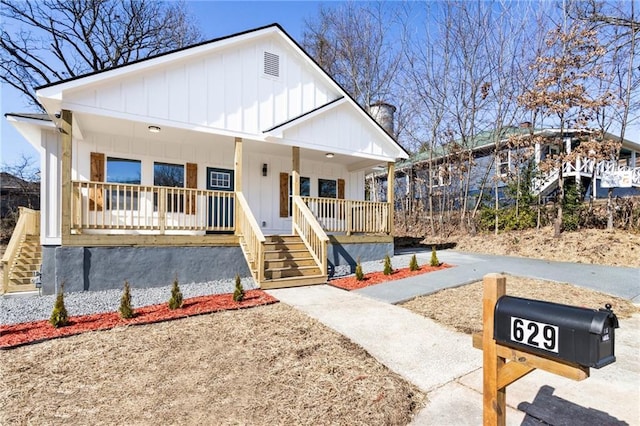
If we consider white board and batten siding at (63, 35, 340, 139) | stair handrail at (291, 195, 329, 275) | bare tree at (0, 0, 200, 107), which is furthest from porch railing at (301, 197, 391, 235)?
bare tree at (0, 0, 200, 107)

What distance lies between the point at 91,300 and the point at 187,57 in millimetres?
5918

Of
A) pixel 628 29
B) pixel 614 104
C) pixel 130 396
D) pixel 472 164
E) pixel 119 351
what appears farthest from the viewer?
pixel 472 164

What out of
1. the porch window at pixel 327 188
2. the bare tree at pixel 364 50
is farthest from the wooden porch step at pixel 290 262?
the bare tree at pixel 364 50

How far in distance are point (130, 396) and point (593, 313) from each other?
3.47 meters

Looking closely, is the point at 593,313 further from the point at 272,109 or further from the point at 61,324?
the point at 272,109

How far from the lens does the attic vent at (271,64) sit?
9688mm

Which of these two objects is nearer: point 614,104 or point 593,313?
point 593,313

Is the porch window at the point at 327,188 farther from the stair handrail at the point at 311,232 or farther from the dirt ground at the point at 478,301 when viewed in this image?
the dirt ground at the point at 478,301

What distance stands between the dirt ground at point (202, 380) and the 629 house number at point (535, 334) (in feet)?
4.69

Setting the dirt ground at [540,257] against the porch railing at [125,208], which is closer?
the dirt ground at [540,257]

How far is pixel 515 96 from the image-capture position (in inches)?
576

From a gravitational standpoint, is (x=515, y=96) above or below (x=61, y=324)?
above

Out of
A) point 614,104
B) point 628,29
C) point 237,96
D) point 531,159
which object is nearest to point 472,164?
point 531,159

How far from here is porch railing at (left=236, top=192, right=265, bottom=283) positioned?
23.4 feet
